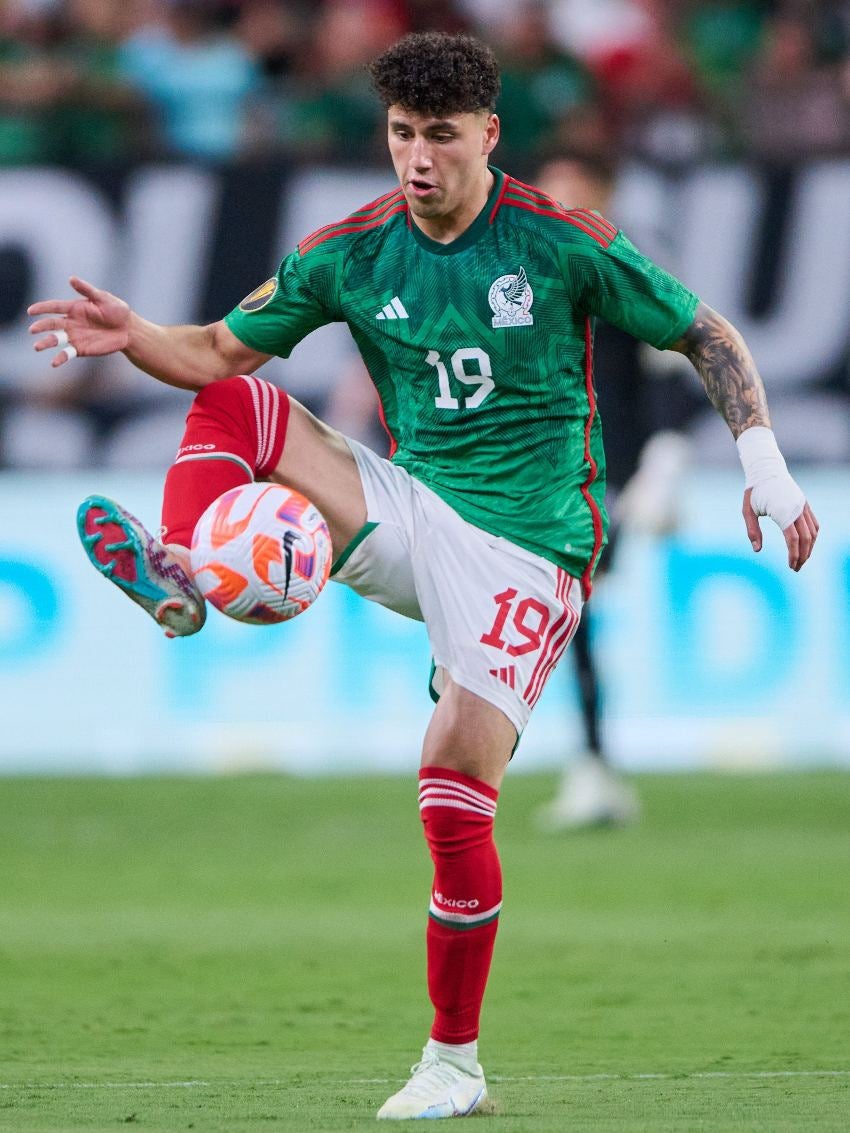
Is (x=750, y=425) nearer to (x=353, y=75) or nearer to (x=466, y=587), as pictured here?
(x=466, y=587)

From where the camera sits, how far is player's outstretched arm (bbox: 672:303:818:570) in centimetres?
449

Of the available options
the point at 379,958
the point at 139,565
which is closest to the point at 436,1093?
the point at 139,565

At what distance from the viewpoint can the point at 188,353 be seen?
4.97m

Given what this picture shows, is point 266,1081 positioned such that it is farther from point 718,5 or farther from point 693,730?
point 718,5

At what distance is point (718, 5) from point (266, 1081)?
11.2m

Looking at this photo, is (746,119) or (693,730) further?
(746,119)

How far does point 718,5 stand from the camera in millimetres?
14383

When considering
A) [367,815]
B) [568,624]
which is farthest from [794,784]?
[568,624]

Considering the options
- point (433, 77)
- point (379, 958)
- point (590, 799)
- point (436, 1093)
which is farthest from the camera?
point (590, 799)

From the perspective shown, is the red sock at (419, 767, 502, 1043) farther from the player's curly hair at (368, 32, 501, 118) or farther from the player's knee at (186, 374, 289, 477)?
the player's curly hair at (368, 32, 501, 118)

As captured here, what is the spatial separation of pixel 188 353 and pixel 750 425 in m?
1.37

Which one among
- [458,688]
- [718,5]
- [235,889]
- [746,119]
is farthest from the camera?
[718,5]

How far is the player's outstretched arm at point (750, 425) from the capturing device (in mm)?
4488

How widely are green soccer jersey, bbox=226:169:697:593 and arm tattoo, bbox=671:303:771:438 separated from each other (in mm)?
61
